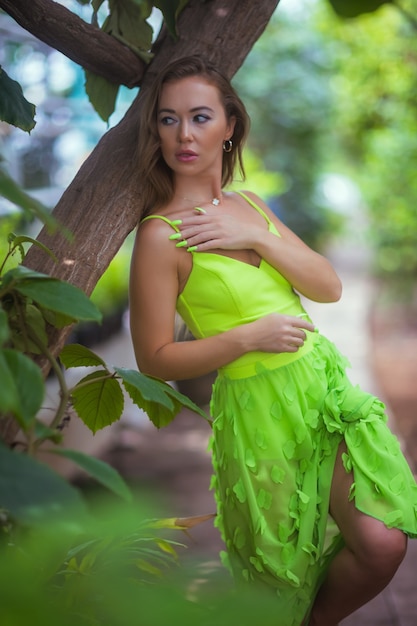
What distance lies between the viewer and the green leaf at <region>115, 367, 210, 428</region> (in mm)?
1204

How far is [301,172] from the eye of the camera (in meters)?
12.6

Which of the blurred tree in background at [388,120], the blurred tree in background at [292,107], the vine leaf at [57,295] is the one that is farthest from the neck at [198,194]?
the blurred tree in background at [292,107]

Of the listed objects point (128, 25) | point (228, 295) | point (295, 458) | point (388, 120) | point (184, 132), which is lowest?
point (295, 458)

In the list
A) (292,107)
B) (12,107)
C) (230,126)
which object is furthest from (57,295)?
(292,107)

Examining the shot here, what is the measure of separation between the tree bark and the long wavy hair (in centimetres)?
4

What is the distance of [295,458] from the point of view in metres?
1.96

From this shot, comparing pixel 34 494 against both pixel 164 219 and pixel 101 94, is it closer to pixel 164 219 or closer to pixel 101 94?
pixel 164 219

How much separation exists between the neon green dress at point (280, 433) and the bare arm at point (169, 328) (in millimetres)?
75

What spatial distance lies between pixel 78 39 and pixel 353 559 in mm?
1343

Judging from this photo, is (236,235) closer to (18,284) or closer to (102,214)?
(102,214)

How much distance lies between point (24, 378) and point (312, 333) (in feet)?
4.39

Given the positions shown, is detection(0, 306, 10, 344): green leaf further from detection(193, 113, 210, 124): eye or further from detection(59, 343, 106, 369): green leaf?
detection(193, 113, 210, 124): eye

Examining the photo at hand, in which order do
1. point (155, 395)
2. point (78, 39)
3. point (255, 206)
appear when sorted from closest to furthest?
point (155, 395)
point (78, 39)
point (255, 206)

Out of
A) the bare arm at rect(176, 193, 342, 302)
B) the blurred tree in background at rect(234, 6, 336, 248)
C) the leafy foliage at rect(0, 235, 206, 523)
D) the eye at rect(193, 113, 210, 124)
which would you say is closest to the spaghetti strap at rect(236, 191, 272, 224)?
the bare arm at rect(176, 193, 342, 302)
